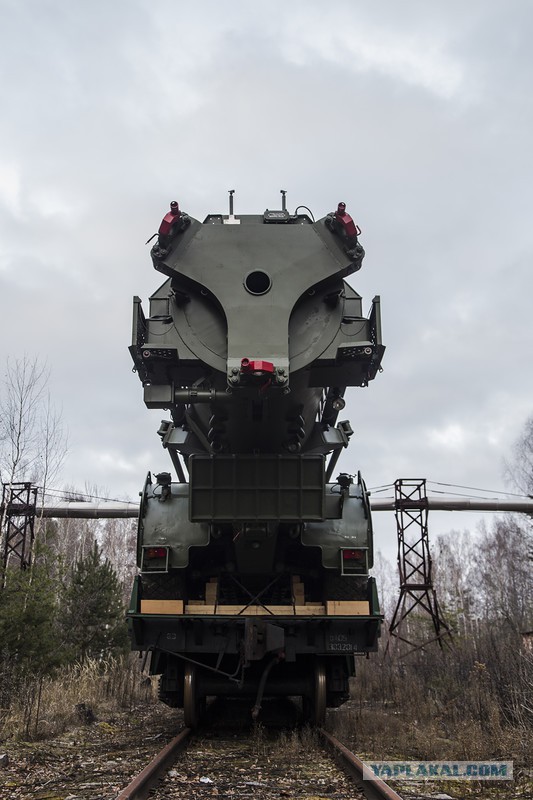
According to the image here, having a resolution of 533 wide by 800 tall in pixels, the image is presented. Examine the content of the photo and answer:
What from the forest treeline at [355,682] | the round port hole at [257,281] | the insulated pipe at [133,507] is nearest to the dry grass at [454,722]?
the forest treeline at [355,682]

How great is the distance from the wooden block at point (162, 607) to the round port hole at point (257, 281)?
3.56m

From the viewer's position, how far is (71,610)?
16406 mm

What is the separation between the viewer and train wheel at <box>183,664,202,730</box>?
7449mm

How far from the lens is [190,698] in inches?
293

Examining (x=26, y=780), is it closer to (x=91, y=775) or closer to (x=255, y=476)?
(x=91, y=775)

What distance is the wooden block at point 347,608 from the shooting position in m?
7.27

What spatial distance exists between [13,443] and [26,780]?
15.5 m

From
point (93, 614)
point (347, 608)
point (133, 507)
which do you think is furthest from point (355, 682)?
point (133, 507)

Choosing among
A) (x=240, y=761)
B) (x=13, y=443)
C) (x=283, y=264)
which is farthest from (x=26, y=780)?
(x=13, y=443)

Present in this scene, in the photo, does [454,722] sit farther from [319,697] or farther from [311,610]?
[311,610]

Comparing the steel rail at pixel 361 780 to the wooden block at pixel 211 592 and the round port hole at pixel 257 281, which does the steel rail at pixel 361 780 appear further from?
the round port hole at pixel 257 281

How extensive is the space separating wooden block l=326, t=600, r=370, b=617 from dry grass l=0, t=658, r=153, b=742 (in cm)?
323

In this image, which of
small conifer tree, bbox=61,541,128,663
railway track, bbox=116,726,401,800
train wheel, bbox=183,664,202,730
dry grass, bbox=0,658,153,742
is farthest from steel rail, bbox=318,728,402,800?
small conifer tree, bbox=61,541,128,663

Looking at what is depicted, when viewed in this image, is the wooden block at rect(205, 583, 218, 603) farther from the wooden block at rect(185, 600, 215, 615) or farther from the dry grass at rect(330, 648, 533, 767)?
the dry grass at rect(330, 648, 533, 767)
